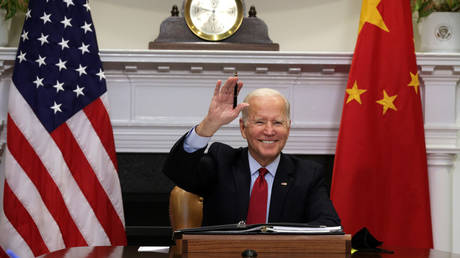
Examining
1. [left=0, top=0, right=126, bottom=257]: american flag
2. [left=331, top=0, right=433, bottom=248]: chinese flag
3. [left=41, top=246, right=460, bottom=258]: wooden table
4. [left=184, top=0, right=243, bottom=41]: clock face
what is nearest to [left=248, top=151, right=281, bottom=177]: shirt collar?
[left=41, top=246, right=460, bottom=258]: wooden table

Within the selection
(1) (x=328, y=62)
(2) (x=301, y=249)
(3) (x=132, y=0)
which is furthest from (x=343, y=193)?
(3) (x=132, y=0)

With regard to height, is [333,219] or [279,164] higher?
→ [279,164]

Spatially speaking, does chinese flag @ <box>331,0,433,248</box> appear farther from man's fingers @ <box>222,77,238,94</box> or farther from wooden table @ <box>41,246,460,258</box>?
man's fingers @ <box>222,77,238,94</box>

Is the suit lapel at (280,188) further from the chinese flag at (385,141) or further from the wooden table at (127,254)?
the chinese flag at (385,141)

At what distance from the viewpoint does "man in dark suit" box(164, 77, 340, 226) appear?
2.46 m

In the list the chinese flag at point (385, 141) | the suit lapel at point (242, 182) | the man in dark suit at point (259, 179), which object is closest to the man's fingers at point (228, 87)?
the man in dark suit at point (259, 179)

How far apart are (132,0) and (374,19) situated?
66.8 inches

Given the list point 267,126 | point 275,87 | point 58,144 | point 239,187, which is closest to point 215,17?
point 275,87

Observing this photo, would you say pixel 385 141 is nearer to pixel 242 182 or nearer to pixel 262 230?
pixel 242 182

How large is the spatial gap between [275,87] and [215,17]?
0.56 metres

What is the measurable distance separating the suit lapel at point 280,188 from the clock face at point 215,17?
1.42 m

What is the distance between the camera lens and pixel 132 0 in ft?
14.0

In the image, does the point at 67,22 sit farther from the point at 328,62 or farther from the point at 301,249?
the point at 301,249

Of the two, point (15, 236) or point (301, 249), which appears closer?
point (301, 249)
